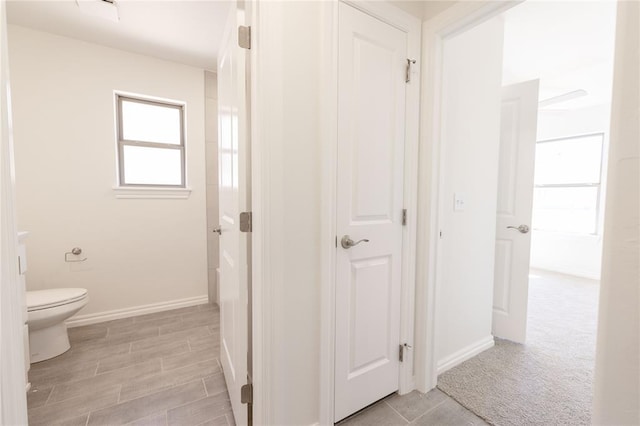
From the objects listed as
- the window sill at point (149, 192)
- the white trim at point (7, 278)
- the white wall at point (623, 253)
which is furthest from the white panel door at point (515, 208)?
the window sill at point (149, 192)

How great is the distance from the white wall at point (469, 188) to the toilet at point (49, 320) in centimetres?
261

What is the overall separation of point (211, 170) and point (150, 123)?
75cm

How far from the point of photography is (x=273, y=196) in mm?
1123

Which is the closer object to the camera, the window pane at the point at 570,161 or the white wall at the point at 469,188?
the white wall at the point at 469,188

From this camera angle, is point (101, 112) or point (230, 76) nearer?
point (230, 76)

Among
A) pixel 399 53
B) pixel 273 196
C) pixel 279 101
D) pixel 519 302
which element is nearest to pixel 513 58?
pixel 399 53

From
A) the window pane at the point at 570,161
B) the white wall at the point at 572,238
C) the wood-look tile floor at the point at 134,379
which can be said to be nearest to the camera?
the wood-look tile floor at the point at 134,379

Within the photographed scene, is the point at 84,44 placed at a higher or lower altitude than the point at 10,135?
higher

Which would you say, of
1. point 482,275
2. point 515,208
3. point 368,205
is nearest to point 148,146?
point 368,205

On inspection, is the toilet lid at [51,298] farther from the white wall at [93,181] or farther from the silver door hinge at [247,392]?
the silver door hinge at [247,392]

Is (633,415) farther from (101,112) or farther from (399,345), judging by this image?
(101,112)

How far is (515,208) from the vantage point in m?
2.15

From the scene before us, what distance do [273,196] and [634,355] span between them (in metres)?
1.12

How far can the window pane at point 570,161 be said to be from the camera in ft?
13.5
